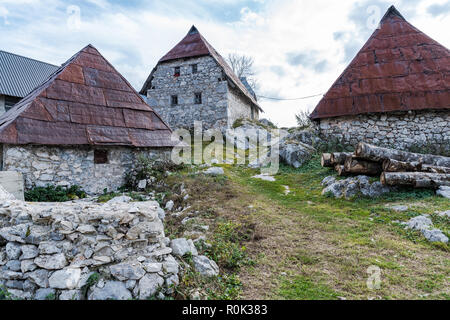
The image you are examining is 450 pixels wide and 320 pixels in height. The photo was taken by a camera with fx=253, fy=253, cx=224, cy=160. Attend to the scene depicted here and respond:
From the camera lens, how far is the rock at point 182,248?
3545 mm

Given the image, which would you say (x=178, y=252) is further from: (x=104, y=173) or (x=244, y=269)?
(x=104, y=173)

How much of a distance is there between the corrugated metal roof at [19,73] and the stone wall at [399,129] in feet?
66.2

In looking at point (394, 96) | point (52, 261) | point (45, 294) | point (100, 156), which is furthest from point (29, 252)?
point (394, 96)

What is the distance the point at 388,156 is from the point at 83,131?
8.84 metres

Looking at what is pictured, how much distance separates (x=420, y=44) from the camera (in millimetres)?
12250

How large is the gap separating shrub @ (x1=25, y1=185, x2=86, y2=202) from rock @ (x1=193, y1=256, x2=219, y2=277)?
16.4ft

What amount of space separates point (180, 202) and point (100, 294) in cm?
393

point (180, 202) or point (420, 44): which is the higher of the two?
point (420, 44)

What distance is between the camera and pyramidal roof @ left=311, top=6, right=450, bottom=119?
1076 centimetres

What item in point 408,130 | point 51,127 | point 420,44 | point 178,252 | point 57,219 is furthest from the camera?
point 420,44

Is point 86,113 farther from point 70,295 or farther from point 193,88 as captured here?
point 193,88

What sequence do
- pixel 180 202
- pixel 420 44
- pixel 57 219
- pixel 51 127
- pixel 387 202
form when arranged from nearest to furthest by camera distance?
pixel 57 219 < pixel 387 202 < pixel 180 202 < pixel 51 127 < pixel 420 44

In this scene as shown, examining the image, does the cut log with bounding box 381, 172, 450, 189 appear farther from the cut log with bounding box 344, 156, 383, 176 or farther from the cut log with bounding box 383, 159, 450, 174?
the cut log with bounding box 344, 156, 383, 176
